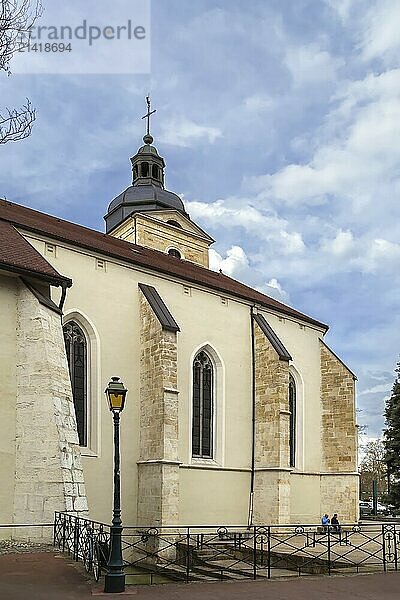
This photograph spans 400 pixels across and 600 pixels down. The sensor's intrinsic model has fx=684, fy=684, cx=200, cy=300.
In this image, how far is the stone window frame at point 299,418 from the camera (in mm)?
27609

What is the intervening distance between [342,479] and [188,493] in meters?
8.56

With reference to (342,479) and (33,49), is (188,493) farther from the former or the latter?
(33,49)

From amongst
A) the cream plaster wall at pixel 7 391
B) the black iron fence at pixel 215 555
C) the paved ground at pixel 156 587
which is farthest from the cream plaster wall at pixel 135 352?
the paved ground at pixel 156 587

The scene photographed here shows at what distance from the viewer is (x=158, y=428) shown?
65.6ft

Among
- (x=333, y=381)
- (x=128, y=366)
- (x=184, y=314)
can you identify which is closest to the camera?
(x=128, y=366)

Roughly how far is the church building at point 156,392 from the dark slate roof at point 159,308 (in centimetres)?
6

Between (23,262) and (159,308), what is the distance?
6.51m

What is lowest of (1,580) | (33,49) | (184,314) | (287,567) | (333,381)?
(287,567)

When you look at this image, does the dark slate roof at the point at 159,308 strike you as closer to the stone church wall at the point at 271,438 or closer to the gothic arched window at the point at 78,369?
the gothic arched window at the point at 78,369

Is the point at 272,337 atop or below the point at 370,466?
atop

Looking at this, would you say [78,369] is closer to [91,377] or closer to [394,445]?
[91,377]

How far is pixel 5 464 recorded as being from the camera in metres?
14.2

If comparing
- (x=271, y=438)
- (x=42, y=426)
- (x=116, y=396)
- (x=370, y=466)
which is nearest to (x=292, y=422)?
(x=271, y=438)

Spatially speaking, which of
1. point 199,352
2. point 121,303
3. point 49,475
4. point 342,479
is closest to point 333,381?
point 342,479
